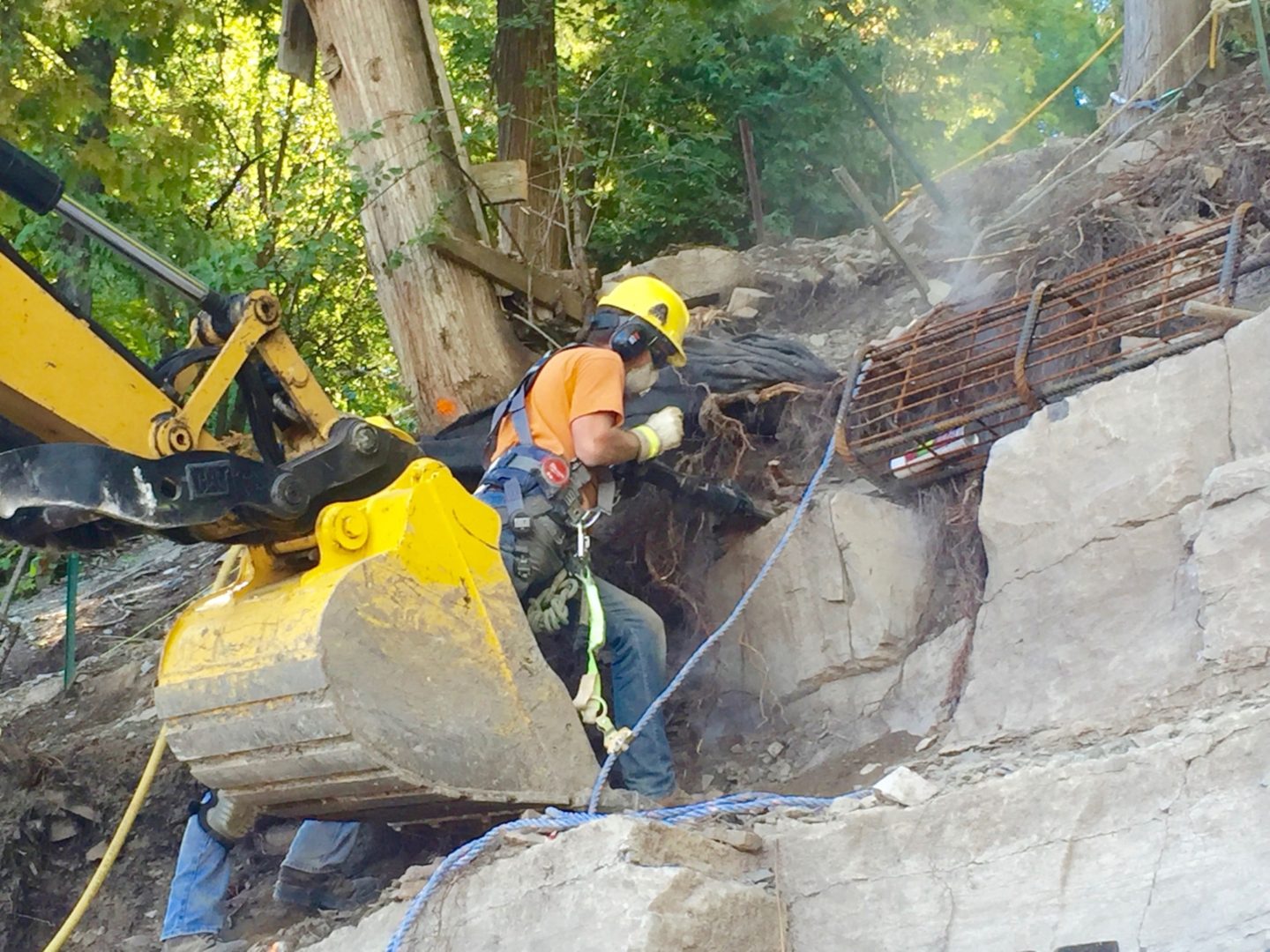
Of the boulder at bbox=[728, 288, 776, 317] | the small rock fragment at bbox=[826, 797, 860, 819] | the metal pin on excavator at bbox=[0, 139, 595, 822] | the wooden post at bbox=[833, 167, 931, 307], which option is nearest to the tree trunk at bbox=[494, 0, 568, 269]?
the boulder at bbox=[728, 288, 776, 317]

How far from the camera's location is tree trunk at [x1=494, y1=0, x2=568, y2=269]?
324 inches

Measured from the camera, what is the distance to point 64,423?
13.5ft

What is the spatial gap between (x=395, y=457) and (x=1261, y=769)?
2.80 meters

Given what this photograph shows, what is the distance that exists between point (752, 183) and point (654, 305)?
5.55 m

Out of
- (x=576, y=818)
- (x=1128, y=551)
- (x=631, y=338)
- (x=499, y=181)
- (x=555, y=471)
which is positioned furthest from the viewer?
(x=499, y=181)

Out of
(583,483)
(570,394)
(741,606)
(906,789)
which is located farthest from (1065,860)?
(570,394)

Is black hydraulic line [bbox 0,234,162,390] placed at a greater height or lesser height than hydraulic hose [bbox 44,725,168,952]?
greater

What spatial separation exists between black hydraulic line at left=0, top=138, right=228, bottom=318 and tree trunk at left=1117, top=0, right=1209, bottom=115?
6423 millimetres

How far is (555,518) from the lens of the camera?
16.8ft

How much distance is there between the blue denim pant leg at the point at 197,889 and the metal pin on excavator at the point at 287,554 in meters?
0.51

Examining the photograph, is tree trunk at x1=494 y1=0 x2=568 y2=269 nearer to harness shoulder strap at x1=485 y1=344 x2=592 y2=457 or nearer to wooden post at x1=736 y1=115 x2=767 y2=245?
wooden post at x1=736 y1=115 x2=767 y2=245

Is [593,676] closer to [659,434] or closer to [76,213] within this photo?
[659,434]

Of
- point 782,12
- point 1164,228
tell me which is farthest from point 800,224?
point 1164,228

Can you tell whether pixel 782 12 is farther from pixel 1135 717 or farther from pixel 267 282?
pixel 1135 717
